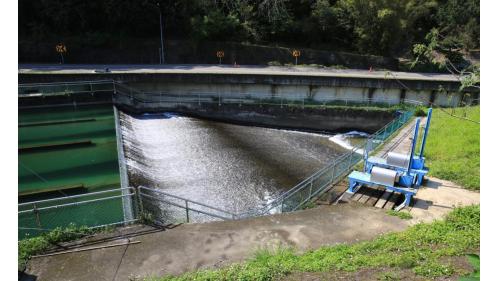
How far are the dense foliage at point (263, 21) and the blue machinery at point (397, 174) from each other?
22.6 meters

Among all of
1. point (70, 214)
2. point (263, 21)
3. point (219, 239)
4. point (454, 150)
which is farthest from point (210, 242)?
point (263, 21)

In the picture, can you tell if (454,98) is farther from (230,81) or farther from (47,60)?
(47,60)

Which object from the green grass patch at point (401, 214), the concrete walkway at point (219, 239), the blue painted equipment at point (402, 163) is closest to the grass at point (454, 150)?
the concrete walkway at point (219, 239)

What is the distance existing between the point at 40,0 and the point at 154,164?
24.2 m

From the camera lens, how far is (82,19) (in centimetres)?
3167

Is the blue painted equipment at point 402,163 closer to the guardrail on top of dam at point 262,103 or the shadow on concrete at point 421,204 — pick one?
the shadow on concrete at point 421,204

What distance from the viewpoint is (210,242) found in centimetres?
826

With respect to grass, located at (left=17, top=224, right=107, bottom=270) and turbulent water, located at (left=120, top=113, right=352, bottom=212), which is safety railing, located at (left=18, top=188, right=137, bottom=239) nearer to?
grass, located at (left=17, top=224, right=107, bottom=270)

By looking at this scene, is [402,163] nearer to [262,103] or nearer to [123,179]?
[123,179]

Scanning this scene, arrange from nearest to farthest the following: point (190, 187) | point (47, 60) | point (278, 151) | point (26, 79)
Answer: point (190, 187) → point (278, 151) → point (26, 79) → point (47, 60)

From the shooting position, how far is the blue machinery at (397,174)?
32.7ft

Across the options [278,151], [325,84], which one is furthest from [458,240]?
[325,84]

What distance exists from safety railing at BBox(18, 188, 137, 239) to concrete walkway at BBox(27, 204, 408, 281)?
3.56ft

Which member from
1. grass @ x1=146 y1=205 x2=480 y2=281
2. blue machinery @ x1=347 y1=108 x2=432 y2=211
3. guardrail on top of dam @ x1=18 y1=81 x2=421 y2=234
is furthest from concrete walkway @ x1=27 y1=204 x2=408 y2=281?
guardrail on top of dam @ x1=18 y1=81 x2=421 y2=234
